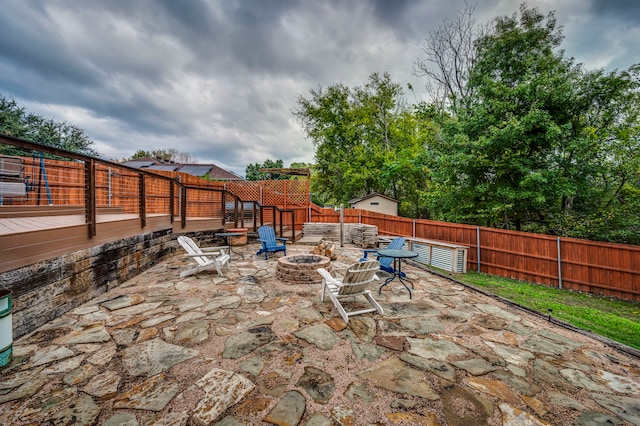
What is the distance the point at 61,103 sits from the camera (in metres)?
16.3

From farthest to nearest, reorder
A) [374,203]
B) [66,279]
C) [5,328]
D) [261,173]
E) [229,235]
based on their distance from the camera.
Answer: [261,173], [374,203], [229,235], [66,279], [5,328]

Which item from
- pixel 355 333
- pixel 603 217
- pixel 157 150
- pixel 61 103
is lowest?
pixel 355 333

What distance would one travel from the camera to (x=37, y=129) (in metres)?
13.5

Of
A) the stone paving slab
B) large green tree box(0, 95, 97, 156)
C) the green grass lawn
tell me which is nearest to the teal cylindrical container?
the stone paving slab

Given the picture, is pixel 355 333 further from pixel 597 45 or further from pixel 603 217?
pixel 597 45

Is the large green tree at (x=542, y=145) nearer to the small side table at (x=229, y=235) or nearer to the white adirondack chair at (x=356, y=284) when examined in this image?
the white adirondack chair at (x=356, y=284)

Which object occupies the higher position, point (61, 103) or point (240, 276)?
point (61, 103)

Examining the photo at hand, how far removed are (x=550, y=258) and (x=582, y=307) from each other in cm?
222

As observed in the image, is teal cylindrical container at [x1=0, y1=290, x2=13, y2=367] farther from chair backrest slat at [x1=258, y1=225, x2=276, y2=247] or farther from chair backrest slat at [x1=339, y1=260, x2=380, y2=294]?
chair backrest slat at [x1=258, y1=225, x2=276, y2=247]

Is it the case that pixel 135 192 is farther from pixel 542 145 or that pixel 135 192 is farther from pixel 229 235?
pixel 542 145

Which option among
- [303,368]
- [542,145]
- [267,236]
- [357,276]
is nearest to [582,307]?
[357,276]

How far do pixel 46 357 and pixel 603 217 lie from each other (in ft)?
44.9

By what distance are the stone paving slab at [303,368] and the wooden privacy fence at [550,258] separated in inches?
183

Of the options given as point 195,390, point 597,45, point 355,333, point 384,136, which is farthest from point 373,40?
point 195,390
